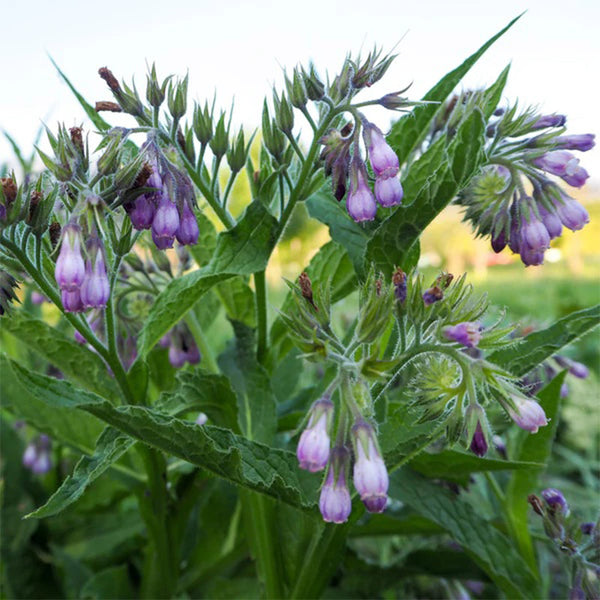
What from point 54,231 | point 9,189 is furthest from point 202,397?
point 9,189

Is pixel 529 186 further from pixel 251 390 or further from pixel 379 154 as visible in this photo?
pixel 251 390

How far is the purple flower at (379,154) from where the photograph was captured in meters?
1.06

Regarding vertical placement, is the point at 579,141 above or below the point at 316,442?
above

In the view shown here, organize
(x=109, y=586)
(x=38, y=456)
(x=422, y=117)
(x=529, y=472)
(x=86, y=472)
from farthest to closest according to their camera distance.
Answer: (x=38, y=456), (x=109, y=586), (x=529, y=472), (x=422, y=117), (x=86, y=472)

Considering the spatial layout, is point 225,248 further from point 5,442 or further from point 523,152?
point 5,442

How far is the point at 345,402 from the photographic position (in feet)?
3.10

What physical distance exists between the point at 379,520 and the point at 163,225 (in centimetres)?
77

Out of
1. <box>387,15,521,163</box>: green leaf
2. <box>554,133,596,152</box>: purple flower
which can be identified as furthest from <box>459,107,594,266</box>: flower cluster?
<box>387,15,521,163</box>: green leaf

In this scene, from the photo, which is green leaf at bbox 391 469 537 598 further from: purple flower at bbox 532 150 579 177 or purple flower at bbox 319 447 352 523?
purple flower at bbox 532 150 579 177

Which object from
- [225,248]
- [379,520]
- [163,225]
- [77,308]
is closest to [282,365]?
[379,520]

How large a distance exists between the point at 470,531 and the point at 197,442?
62 centimetres

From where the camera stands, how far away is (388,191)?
1071 mm

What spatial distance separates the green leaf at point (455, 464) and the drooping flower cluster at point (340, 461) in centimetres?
37

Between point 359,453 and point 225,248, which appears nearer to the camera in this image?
point 359,453
